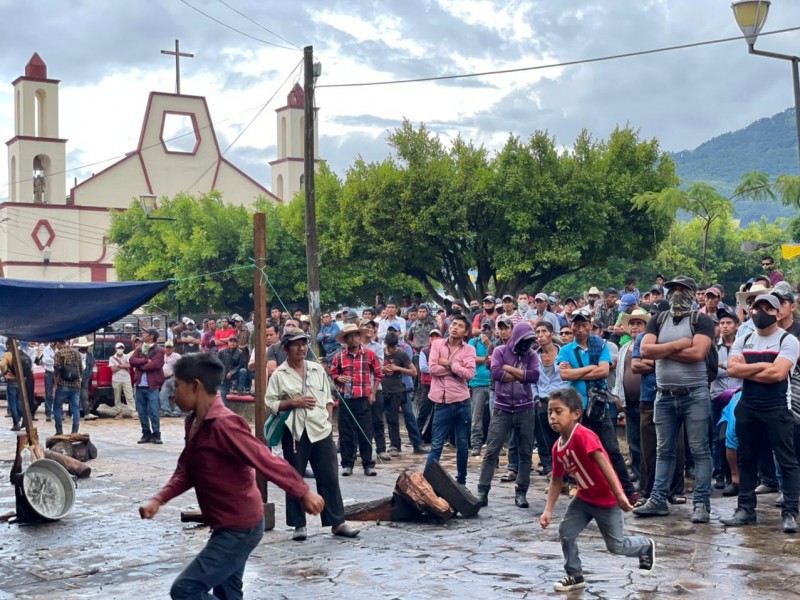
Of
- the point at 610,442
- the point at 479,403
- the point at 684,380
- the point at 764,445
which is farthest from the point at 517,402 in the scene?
the point at 479,403

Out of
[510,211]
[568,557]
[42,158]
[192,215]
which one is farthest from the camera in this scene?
[42,158]

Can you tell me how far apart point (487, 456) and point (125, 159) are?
55362 mm

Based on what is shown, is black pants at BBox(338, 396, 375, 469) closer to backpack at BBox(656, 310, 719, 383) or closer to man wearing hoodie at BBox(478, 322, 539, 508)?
man wearing hoodie at BBox(478, 322, 539, 508)

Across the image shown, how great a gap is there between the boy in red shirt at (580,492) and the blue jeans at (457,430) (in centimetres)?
443

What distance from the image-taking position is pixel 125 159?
205 ft

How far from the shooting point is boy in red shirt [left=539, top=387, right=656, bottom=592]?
718cm

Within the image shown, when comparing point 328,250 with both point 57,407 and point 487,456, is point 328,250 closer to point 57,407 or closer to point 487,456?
point 57,407

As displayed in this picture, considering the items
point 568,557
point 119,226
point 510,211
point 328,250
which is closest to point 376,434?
point 568,557

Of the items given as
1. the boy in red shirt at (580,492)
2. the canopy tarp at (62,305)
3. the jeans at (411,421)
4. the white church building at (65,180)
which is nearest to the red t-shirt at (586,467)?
the boy in red shirt at (580,492)

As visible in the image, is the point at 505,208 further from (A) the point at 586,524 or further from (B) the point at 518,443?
(A) the point at 586,524

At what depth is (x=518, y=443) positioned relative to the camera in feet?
35.7

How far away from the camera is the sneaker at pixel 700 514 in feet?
31.3

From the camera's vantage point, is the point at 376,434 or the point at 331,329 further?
the point at 331,329

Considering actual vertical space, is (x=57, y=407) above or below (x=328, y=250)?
below
